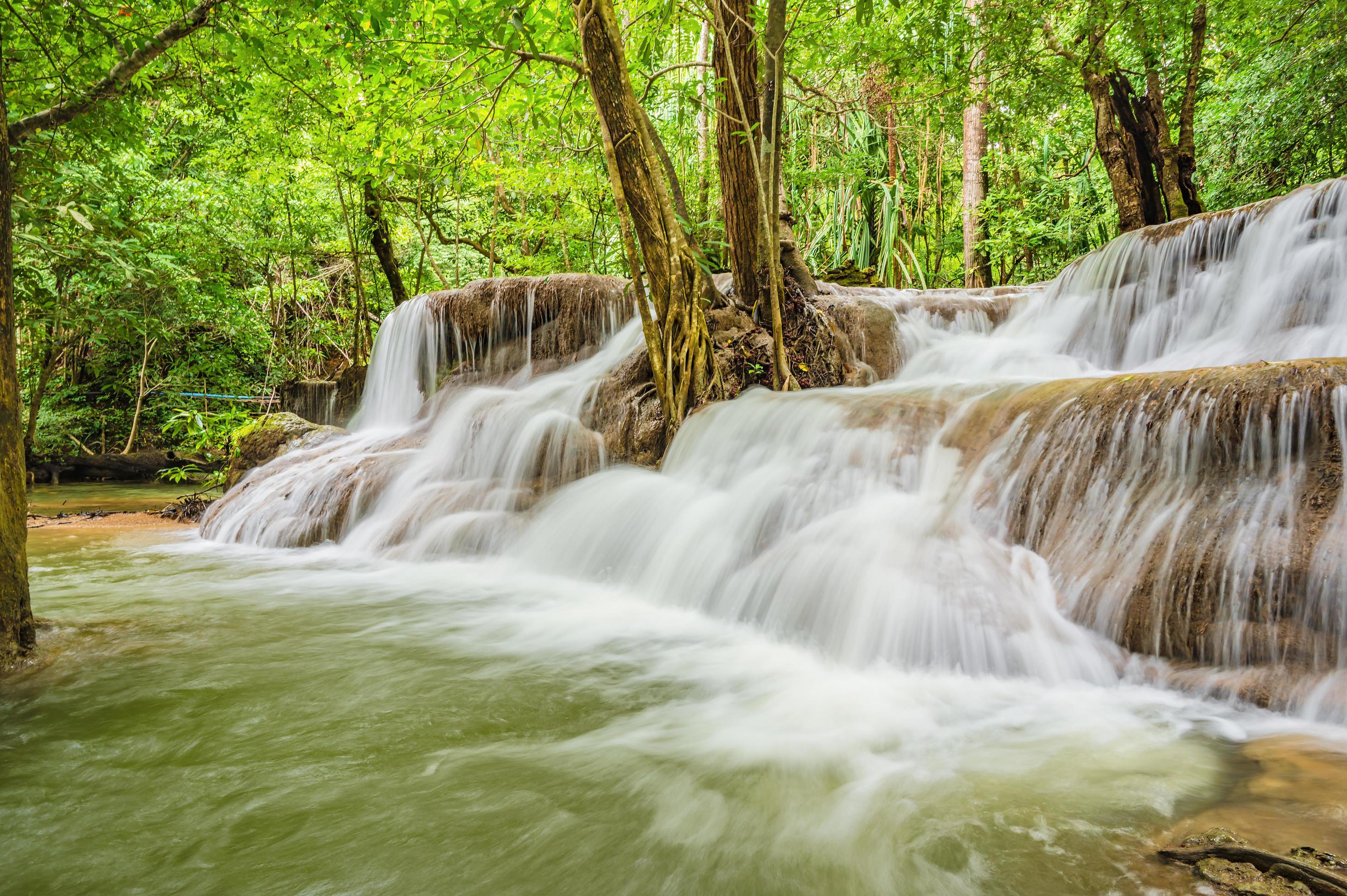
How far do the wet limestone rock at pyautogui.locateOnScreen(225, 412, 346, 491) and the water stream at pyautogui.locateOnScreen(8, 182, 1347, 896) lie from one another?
8.51 ft

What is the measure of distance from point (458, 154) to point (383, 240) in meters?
4.68

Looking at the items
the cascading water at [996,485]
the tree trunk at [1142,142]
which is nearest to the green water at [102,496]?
the cascading water at [996,485]

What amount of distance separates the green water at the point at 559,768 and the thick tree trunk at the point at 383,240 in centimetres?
962

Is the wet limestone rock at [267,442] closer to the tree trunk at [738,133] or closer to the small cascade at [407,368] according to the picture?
the small cascade at [407,368]

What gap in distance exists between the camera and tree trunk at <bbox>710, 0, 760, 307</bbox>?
5.93 metres

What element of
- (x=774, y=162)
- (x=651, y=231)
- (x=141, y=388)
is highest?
(x=774, y=162)

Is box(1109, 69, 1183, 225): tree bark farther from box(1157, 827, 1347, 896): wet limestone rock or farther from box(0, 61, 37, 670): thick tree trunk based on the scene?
box(0, 61, 37, 670): thick tree trunk

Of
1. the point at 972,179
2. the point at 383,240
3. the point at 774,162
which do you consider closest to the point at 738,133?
the point at 774,162

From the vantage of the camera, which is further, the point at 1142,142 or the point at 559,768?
the point at 1142,142

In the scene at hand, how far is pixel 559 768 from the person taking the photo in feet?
6.72

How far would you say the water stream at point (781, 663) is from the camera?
165 centimetres

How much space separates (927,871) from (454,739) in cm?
140

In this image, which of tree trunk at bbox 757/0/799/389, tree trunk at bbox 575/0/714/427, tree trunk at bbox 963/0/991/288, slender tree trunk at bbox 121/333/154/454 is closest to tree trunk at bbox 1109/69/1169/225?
tree trunk at bbox 963/0/991/288

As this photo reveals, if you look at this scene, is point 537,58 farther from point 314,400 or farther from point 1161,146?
point 314,400
